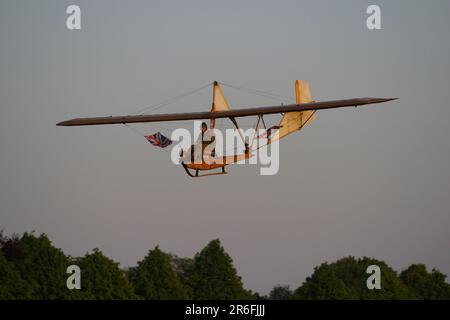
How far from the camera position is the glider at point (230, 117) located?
5038 cm

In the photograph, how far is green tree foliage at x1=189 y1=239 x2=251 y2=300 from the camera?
7806 cm

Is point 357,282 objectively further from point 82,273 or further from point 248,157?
point 248,157

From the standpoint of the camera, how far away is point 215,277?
78375 millimetres

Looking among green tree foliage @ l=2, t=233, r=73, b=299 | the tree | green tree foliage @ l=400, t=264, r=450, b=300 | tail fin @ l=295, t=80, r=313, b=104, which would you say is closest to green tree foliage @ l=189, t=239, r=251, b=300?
green tree foliage @ l=2, t=233, r=73, b=299

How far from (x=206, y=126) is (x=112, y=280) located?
28840 millimetres

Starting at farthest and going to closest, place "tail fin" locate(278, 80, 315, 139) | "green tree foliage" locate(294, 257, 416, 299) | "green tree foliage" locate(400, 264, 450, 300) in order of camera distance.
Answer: "green tree foliage" locate(400, 264, 450, 300)
"green tree foliage" locate(294, 257, 416, 299)
"tail fin" locate(278, 80, 315, 139)

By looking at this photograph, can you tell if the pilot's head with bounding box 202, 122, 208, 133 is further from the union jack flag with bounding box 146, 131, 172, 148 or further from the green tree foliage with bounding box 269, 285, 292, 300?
the green tree foliage with bounding box 269, 285, 292, 300

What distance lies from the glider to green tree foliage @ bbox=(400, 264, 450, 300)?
3311cm

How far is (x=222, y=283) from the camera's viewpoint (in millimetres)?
78125

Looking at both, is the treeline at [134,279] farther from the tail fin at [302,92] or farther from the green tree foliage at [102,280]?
the tail fin at [302,92]

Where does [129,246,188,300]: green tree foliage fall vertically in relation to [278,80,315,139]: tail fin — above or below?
below

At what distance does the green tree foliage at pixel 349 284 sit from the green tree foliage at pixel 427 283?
1178 millimetres
